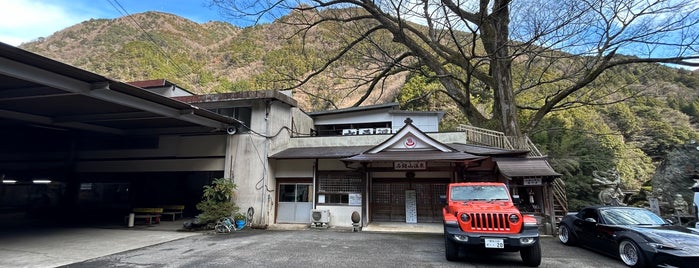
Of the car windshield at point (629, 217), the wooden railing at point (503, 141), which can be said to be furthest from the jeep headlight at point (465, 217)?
the wooden railing at point (503, 141)

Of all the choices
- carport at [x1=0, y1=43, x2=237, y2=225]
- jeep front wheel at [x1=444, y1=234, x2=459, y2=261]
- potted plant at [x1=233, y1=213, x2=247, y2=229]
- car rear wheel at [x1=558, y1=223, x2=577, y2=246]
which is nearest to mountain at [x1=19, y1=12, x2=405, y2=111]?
carport at [x1=0, y1=43, x2=237, y2=225]

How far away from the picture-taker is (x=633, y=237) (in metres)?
6.06

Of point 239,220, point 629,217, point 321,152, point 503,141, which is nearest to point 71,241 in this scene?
point 239,220

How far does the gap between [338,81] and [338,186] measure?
2758cm

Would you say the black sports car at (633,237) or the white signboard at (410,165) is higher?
the white signboard at (410,165)

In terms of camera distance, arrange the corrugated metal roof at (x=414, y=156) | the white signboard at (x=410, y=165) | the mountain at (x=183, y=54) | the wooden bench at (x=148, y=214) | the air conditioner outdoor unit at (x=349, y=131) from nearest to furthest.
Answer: the corrugated metal roof at (x=414, y=156), the white signboard at (x=410, y=165), the wooden bench at (x=148, y=214), the air conditioner outdoor unit at (x=349, y=131), the mountain at (x=183, y=54)

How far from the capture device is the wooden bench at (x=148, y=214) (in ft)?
42.7

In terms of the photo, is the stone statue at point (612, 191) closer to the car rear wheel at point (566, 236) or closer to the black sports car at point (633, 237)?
the car rear wheel at point (566, 236)

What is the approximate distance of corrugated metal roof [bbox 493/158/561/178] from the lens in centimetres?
1002

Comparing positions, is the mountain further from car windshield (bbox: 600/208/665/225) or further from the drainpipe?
car windshield (bbox: 600/208/665/225)

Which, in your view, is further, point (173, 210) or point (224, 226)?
point (173, 210)

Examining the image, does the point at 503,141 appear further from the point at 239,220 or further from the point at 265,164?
the point at 239,220

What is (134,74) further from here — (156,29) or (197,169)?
(197,169)

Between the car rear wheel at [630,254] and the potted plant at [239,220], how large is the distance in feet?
36.4
